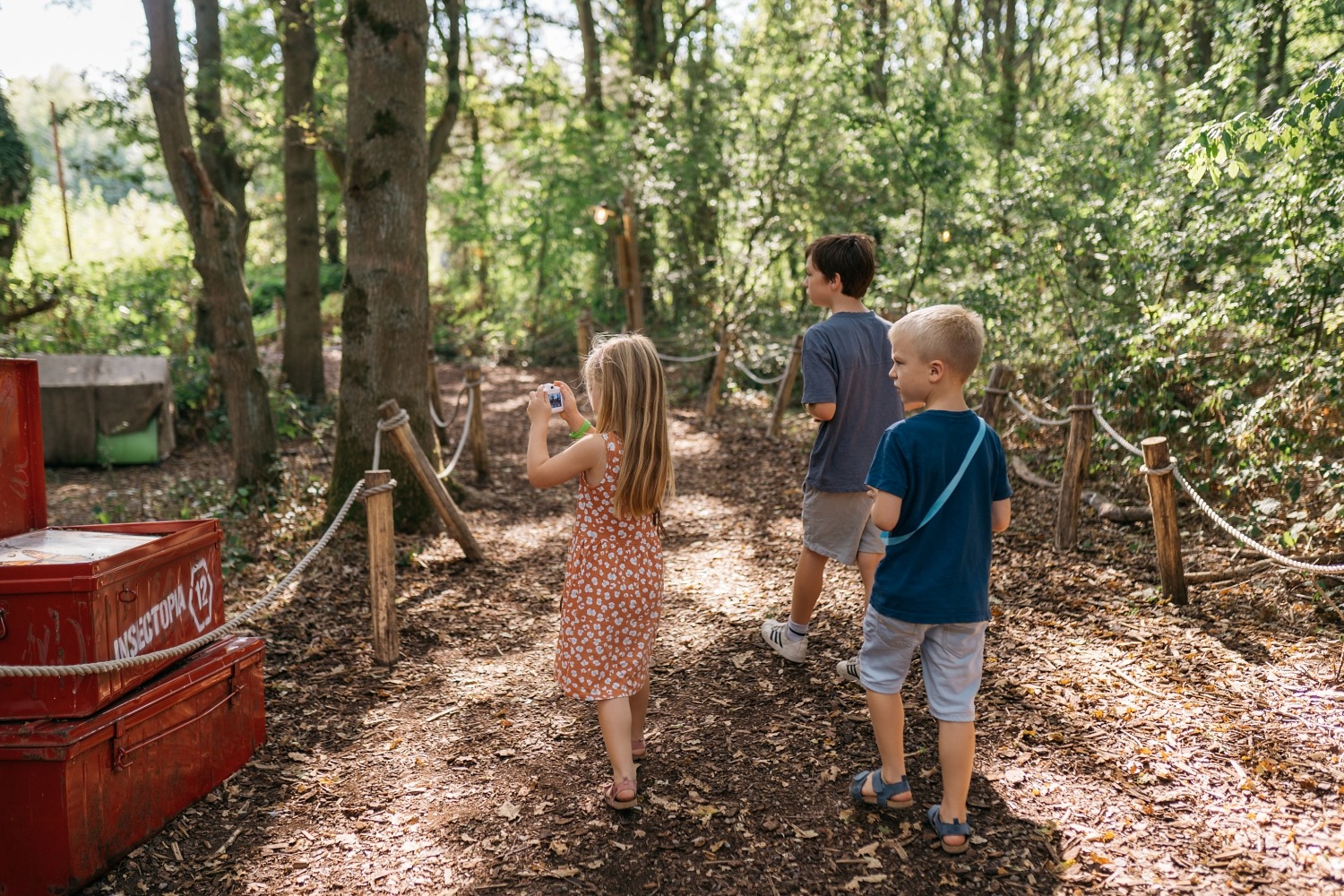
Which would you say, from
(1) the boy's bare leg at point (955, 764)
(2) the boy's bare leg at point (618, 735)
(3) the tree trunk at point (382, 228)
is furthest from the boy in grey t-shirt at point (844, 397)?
(3) the tree trunk at point (382, 228)

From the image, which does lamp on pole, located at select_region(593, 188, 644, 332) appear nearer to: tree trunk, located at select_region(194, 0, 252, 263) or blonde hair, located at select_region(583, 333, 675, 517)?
tree trunk, located at select_region(194, 0, 252, 263)

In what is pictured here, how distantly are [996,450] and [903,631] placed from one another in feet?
2.04

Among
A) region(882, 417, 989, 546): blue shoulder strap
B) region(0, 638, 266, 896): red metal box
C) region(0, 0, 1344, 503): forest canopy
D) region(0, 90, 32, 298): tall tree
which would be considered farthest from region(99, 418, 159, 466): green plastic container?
region(882, 417, 989, 546): blue shoulder strap

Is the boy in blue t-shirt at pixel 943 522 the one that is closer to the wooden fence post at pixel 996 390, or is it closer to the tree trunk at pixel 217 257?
the wooden fence post at pixel 996 390

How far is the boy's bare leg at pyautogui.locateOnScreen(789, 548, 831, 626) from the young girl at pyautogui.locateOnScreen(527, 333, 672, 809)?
1018mm

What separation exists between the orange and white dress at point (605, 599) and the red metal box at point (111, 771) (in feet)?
4.25

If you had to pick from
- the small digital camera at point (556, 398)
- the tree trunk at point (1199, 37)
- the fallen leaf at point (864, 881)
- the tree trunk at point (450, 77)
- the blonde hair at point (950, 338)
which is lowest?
the fallen leaf at point (864, 881)

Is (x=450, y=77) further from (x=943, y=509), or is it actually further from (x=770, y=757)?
(x=943, y=509)

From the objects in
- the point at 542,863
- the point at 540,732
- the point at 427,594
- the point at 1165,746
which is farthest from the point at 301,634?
the point at 1165,746

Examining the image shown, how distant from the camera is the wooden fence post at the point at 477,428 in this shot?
26.1 feet

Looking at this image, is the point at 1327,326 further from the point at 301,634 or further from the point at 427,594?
the point at 301,634

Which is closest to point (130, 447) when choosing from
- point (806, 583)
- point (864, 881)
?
point (806, 583)

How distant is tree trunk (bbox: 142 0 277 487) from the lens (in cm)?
690

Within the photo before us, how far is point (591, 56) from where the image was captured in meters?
17.6
